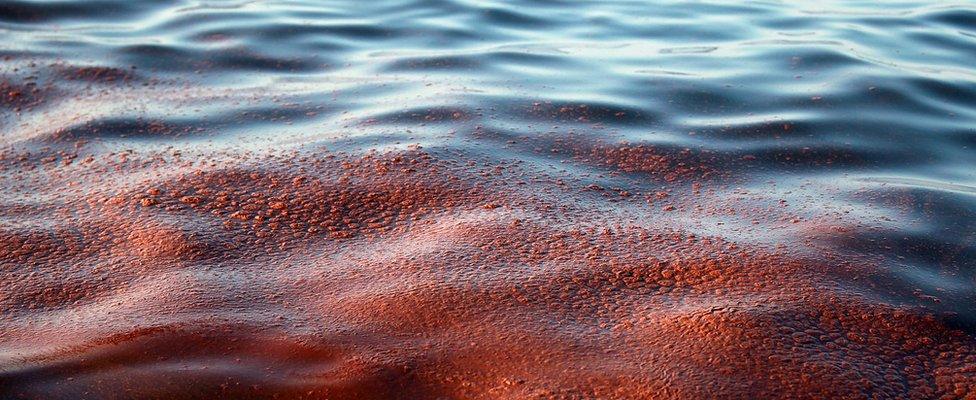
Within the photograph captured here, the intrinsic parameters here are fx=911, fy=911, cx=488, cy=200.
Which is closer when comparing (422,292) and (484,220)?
(422,292)

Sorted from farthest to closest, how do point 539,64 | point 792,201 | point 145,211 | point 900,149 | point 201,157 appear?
→ point 539,64, point 900,149, point 201,157, point 792,201, point 145,211

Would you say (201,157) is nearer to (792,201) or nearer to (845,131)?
(792,201)

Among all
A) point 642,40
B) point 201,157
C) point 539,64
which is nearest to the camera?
point 201,157

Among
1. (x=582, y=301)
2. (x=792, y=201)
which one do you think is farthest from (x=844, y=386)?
(x=792, y=201)

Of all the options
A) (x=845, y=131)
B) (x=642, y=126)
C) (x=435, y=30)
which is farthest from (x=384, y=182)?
(x=435, y=30)

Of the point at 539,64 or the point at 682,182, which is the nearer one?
the point at 682,182

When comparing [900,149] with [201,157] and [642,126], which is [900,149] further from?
[201,157]
